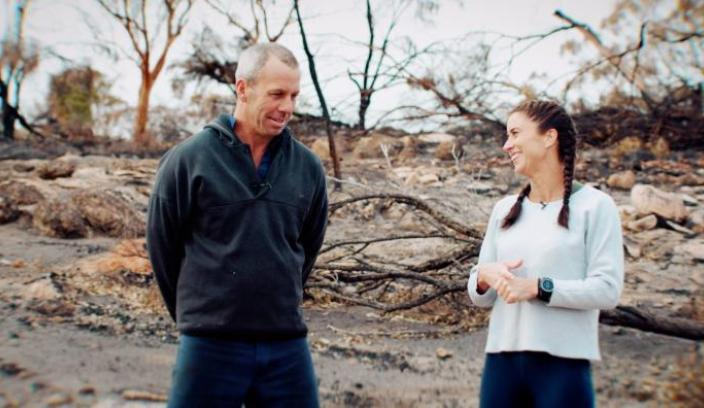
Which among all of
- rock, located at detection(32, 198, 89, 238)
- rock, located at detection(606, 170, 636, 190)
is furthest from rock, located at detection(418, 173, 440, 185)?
rock, located at detection(32, 198, 89, 238)

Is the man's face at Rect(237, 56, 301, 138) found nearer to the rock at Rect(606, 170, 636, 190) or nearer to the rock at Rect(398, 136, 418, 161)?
the rock at Rect(606, 170, 636, 190)

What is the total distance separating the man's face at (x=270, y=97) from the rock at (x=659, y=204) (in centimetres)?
649

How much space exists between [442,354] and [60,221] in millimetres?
5373

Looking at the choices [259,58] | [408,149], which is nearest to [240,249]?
[259,58]

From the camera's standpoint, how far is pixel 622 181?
8844mm

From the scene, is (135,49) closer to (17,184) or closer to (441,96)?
(17,184)

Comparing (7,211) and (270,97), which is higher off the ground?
Result: (270,97)

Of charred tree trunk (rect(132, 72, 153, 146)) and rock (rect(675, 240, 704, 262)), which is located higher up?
charred tree trunk (rect(132, 72, 153, 146))

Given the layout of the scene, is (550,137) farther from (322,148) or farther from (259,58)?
(322,148)

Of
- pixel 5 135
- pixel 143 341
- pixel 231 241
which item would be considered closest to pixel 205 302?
pixel 231 241

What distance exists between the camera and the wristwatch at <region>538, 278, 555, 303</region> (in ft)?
5.40

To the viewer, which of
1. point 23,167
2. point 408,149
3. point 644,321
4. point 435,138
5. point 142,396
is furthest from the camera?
point 435,138

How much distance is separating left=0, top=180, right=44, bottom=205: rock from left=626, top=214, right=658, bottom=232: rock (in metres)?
7.43

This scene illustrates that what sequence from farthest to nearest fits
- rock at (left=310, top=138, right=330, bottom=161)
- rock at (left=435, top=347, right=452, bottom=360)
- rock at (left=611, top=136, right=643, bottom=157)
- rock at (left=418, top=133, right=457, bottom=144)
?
rock at (left=418, top=133, right=457, bottom=144) < rock at (left=310, top=138, right=330, bottom=161) < rock at (left=611, top=136, right=643, bottom=157) < rock at (left=435, top=347, right=452, bottom=360)
